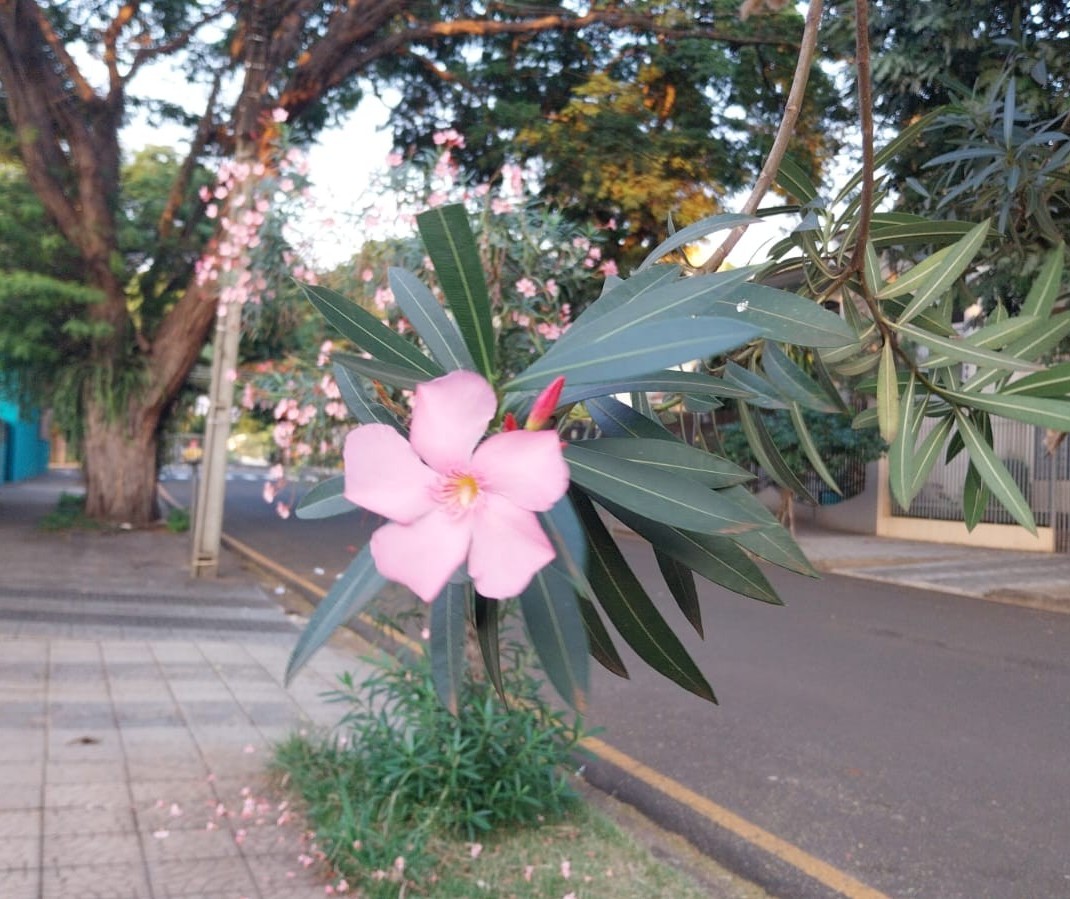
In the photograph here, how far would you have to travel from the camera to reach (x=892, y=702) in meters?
6.66

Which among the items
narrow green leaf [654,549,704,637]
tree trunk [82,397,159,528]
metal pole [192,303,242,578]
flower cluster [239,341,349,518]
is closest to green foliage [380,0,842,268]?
metal pole [192,303,242,578]

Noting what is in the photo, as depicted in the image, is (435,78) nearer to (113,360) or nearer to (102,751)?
(113,360)

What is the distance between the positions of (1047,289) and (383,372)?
95 centimetres

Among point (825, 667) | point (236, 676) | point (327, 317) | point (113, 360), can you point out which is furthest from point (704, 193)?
point (327, 317)

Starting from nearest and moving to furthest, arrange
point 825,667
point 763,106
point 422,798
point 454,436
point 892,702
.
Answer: point 454,436
point 422,798
point 892,702
point 825,667
point 763,106

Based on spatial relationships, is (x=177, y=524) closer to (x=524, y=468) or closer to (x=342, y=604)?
(x=342, y=604)

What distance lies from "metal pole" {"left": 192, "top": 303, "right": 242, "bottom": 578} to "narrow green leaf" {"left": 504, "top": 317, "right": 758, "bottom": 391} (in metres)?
9.47

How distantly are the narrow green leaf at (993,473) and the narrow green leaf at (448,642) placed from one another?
0.60 metres

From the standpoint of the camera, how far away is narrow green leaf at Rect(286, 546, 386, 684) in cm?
63

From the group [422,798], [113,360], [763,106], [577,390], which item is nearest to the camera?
[577,390]

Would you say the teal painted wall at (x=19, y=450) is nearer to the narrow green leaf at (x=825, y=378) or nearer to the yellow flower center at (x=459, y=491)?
the narrow green leaf at (x=825, y=378)

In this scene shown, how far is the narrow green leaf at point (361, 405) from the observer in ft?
2.68

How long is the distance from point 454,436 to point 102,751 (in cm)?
486

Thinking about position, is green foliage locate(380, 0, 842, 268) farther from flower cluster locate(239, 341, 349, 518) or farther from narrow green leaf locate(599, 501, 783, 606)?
narrow green leaf locate(599, 501, 783, 606)
